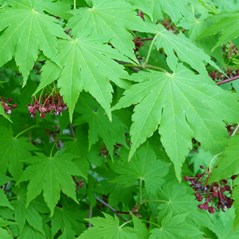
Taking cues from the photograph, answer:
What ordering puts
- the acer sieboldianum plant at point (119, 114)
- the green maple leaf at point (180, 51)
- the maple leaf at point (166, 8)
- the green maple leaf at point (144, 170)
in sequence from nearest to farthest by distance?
the acer sieboldianum plant at point (119, 114) < the green maple leaf at point (180, 51) < the maple leaf at point (166, 8) < the green maple leaf at point (144, 170)

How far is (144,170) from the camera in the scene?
2605 mm

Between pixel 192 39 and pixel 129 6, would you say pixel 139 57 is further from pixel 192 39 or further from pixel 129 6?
pixel 129 6

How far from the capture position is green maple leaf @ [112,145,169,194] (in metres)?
2.57

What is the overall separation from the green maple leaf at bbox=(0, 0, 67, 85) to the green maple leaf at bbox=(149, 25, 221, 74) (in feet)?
1.71

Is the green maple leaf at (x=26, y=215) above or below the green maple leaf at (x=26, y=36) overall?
below

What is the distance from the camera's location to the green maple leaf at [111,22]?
1929mm

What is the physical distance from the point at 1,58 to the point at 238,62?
1146mm

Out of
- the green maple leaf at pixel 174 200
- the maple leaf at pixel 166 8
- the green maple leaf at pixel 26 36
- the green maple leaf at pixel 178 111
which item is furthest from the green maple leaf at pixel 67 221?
the maple leaf at pixel 166 8

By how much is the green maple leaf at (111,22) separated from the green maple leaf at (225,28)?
0.49 meters

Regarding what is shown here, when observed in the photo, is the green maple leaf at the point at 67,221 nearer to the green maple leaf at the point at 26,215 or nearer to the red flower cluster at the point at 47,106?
the green maple leaf at the point at 26,215

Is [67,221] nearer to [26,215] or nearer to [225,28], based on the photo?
[26,215]

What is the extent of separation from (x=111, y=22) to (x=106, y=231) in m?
1.02

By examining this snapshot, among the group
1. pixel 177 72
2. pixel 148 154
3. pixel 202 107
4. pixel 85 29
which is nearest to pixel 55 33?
pixel 85 29

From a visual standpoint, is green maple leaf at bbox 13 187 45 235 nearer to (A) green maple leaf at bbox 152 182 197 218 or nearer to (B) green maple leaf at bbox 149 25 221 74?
(A) green maple leaf at bbox 152 182 197 218
